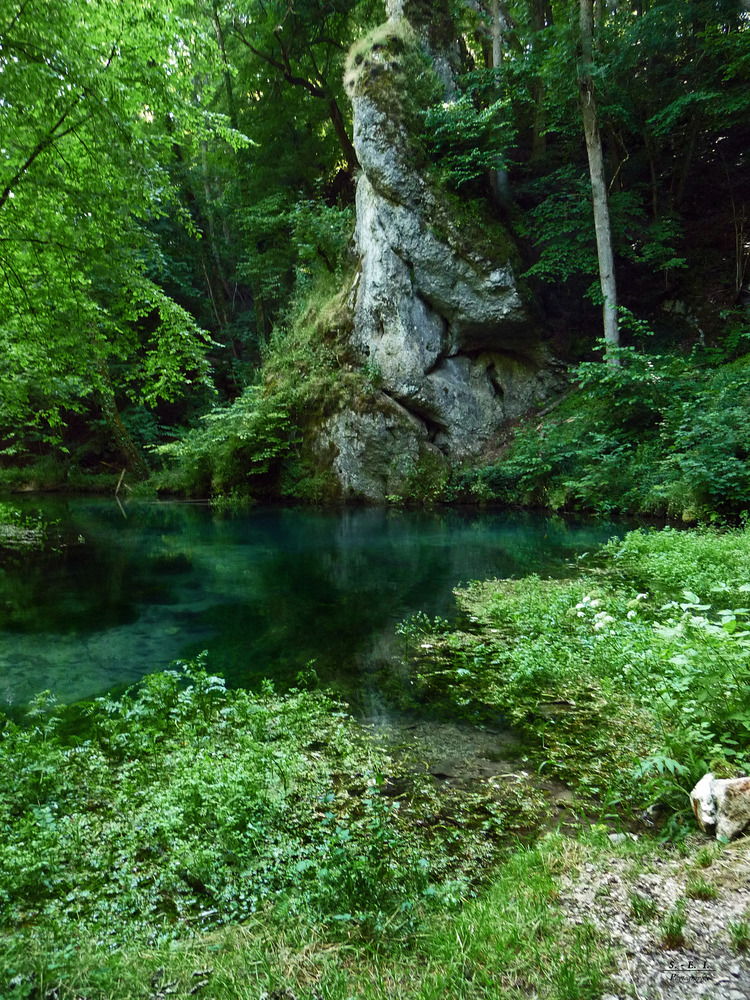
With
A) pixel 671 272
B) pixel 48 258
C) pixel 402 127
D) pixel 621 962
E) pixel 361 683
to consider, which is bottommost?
pixel 361 683

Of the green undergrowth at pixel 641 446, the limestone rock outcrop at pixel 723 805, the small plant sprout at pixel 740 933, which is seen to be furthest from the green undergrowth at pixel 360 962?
the green undergrowth at pixel 641 446

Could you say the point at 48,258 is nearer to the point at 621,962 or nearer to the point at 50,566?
the point at 50,566

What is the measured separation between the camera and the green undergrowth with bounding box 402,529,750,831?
3.01 m

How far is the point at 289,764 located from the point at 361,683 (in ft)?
5.09

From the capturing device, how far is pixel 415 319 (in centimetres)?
1875

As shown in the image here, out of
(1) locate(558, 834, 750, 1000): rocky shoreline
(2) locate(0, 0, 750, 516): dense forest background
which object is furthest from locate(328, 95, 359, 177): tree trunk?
(1) locate(558, 834, 750, 1000): rocky shoreline

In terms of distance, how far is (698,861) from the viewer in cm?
227

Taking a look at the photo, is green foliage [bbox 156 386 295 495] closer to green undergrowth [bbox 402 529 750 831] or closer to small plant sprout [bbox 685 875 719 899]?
green undergrowth [bbox 402 529 750 831]

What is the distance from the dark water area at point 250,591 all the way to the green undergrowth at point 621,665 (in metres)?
0.72

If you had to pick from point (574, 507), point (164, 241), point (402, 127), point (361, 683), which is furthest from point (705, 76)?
point (164, 241)

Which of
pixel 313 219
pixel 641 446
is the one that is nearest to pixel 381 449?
pixel 641 446

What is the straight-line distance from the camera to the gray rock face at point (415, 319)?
18.0m

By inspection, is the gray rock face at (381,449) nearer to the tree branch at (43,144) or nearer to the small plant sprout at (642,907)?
the tree branch at (43,144)

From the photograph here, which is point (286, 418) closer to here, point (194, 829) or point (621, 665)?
point (621, 665)
